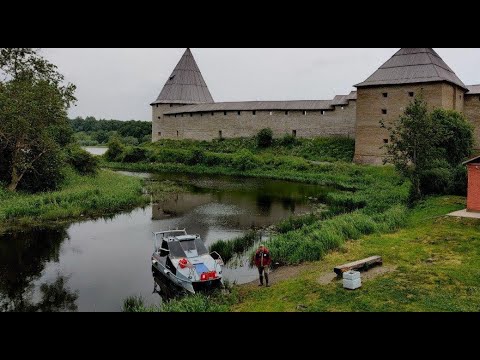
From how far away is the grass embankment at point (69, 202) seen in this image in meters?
12.1

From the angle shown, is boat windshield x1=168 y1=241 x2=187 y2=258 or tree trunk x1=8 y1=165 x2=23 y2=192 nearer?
boat windshield x1=168 y1=241 x2=187 y2=258

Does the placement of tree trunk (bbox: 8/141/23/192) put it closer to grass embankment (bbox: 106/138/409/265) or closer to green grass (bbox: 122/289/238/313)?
grass embankment (bbox: 106/138/409/265)

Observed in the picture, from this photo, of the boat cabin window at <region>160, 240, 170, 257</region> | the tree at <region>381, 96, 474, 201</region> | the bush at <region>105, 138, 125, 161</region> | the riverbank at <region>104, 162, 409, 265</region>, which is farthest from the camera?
the bush at <region>105, 138, 125, 161</region>

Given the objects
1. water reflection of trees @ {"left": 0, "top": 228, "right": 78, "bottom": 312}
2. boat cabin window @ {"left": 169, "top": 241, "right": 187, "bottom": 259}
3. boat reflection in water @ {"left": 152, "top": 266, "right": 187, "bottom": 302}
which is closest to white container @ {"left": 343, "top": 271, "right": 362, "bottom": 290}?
boat reflection in water @ {"left": 152, "top": 266, "right": 187, "bottom": 302}

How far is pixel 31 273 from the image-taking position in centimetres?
809

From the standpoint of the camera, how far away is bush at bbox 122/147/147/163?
31.1 meters

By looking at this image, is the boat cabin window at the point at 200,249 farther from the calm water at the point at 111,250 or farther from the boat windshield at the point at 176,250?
the calm water at the point at 111,250

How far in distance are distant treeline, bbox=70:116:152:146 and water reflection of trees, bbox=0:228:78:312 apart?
126 ft

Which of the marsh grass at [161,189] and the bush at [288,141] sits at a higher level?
the bush at [288,141]

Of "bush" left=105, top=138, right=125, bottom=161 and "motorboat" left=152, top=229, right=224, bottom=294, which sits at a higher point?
"bush" left=105, top=138, right=125, bottom=161

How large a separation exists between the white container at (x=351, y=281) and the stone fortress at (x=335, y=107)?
55.9ft

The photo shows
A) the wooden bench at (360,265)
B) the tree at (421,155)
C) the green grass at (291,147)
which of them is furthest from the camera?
the green grass at (291,147)

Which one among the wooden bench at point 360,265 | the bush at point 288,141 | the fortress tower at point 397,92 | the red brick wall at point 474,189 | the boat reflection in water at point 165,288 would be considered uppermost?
the fortress tower at point 397,92

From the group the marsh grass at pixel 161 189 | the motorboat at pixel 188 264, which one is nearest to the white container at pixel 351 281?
the motorboat at pixel 188 264
